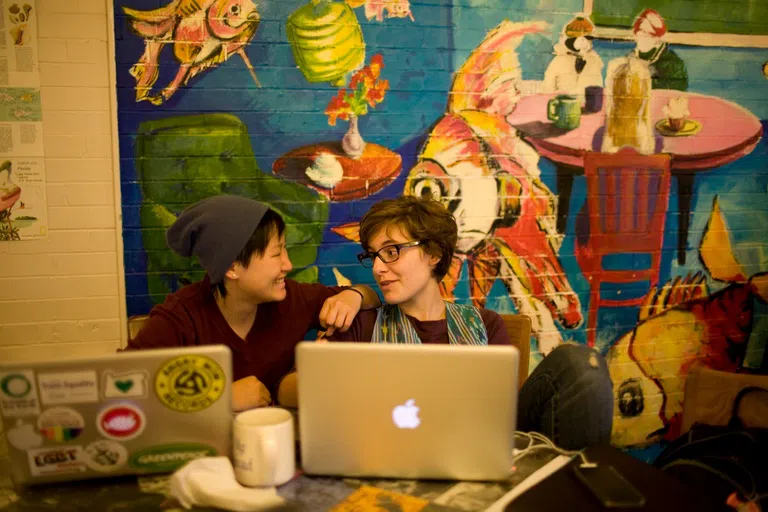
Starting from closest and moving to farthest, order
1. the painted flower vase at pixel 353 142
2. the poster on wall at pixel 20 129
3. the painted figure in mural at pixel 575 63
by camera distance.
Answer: the poster on wall at pixel 20 129
the painted flower vase at pixel 353 142
the painted figure in mural at pixel 575 63

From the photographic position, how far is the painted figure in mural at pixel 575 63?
2656mm

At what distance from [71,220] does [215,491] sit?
171 cm

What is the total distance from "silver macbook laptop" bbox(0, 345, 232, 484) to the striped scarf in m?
0.71

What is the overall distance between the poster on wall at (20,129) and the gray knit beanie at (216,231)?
1026mm

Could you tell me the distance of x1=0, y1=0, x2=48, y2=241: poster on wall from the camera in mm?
2250

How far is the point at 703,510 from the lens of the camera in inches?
39.0

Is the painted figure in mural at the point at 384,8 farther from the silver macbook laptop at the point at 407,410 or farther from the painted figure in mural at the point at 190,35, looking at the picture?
the silver macbook laptop at the point at 407,410

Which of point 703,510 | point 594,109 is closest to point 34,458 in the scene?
point 703,510

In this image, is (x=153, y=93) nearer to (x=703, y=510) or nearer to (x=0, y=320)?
(x=0, y=320)

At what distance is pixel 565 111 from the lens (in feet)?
8.86

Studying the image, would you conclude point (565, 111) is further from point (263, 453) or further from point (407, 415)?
point (263, 453)

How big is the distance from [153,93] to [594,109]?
1866 millimetres

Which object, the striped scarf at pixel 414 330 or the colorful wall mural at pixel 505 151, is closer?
the striped scarf at pixel 414 330

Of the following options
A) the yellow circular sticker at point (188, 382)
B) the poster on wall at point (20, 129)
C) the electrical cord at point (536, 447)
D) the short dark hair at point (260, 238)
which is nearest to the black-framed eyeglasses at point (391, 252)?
the short dark hair at point (260, 238)
